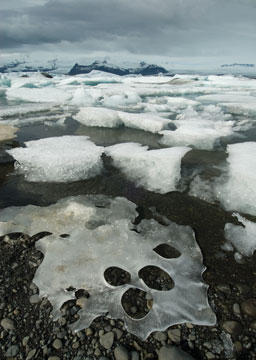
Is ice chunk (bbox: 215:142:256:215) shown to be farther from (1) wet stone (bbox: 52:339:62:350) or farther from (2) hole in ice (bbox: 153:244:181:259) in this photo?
(1) wet stone (bbox: 52:339:62:350)

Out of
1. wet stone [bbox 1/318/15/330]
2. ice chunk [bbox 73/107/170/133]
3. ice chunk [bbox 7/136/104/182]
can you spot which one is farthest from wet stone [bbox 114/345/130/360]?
ice chunk [bbox 73/107/170/133]

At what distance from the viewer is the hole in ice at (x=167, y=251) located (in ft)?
7.94

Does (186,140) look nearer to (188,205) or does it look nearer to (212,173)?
(212,173)

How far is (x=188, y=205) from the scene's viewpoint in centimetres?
333

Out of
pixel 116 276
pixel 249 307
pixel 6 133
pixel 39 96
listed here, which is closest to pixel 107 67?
pixel 39 96

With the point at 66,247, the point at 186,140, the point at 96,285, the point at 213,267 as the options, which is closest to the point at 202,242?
the point at 213,267

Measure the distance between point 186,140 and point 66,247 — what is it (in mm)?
4204

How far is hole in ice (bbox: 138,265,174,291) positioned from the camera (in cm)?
210

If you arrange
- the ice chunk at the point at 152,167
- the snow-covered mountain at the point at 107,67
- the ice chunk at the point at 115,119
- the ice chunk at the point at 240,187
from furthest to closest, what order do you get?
the snow-covered mountain at the point at 107,67 < the ice chunk at the point at 115,119 < the ice chunk at the point at 152,167 < the ice chunk at the point at 240,187

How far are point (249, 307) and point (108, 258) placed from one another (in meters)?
1.26

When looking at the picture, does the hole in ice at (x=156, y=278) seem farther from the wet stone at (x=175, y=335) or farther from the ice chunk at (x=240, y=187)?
the ice chunk at (x=240, y=187)

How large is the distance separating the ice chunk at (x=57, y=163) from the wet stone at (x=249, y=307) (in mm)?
2883

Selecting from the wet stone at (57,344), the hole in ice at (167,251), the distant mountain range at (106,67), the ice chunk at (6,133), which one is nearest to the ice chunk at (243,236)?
the hole in ice at (167,251)

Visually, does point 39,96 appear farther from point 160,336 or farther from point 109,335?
point 160,336
